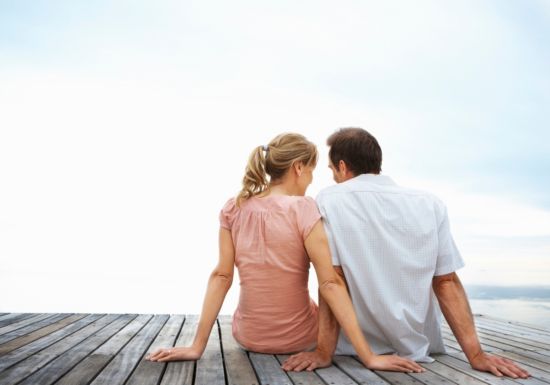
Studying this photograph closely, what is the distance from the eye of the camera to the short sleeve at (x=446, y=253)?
2.79m

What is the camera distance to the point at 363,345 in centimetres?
257

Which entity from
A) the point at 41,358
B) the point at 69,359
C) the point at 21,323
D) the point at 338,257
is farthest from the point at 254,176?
the point at 21,323

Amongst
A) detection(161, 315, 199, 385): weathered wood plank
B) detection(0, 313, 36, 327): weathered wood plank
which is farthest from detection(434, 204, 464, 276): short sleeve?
detection(0, 313, 36, 327): weathered wood plank

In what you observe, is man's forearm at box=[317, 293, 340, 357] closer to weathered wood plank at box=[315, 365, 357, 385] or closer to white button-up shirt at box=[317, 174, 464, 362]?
weathered wood plank at box=[315, 365, 357, 385]

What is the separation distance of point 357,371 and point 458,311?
0.65m

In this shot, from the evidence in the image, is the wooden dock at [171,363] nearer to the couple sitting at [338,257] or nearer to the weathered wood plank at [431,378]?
the weathered wood plank at [431,378]

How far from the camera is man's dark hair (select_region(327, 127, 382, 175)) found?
288 centimetres

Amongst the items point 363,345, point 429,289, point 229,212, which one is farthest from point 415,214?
point 229,212

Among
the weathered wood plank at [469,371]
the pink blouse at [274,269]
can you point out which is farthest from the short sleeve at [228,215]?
the weathered wood plank at [469,371]

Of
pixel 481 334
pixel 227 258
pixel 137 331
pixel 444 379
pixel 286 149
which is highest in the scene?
pixel 286 149

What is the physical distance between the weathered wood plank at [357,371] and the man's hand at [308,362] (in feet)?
0.29

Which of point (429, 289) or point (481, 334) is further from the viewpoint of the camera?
point (481, 334)

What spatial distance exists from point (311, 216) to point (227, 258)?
538mm

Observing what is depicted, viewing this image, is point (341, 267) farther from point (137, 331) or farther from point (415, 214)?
point (137, 331)
